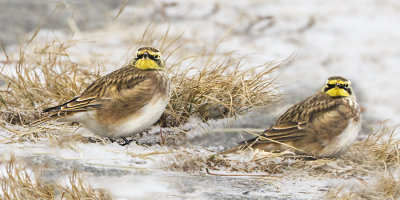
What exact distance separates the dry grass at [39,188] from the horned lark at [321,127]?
1597mm

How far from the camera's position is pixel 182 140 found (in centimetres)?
623

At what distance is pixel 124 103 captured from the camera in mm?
5625

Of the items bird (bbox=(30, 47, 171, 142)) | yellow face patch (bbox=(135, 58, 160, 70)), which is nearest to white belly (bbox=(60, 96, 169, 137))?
bird (bbox=(30, 47, 171, 142))

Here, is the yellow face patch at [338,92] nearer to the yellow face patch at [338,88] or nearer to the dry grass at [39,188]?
the yellow face patch at [338,88]

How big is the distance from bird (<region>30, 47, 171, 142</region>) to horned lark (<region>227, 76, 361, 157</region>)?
2.87 ft

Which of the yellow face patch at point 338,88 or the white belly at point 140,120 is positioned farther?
the yellow face patch at point 338,88

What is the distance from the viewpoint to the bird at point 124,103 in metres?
5.59

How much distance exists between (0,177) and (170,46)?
2908 mm

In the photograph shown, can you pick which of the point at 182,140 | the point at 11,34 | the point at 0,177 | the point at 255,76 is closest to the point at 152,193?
the point at 0,177

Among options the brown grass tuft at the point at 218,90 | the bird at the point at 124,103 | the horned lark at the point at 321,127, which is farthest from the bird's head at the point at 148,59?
the horned lark at the point at 321,127

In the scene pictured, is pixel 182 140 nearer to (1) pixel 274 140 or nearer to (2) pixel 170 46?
(1) pixel 274 140

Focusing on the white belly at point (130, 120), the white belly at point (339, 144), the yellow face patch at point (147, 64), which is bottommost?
the white belly at point (339, 144)

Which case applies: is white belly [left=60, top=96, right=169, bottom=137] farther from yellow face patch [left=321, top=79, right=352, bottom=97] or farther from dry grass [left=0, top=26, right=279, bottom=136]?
yellow face patch [left=321, top=79, right=352, bottom=97]

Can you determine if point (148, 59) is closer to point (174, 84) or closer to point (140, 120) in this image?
point (140, 120)
